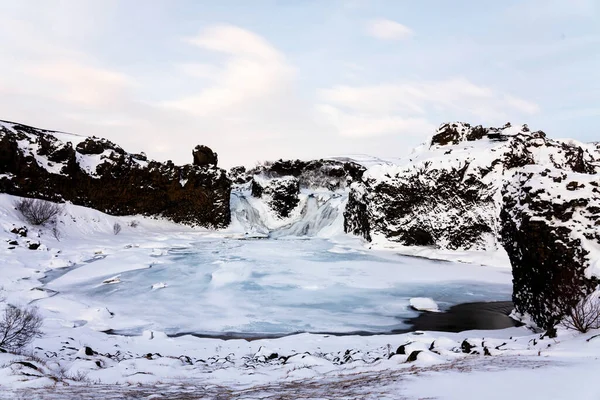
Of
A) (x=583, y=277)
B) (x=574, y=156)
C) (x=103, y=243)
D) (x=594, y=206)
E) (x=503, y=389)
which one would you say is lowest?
(x=103, y=243)

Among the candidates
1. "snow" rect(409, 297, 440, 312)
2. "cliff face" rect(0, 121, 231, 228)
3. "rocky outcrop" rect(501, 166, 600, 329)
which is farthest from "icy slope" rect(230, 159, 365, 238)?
"rocky outcrop" rect(501, 166, 600, 329)

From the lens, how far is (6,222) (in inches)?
736

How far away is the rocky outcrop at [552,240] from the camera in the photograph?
276 inches

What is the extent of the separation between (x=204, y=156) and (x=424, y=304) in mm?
29260

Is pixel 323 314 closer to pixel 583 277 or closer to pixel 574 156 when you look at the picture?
pixel 583 277

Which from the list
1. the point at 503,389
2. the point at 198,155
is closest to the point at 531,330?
the point at 503,389

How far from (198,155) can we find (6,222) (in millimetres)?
18775

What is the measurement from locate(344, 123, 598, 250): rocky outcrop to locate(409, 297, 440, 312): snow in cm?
879

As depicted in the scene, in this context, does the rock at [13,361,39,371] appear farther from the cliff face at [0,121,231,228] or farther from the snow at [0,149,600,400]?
the cliff face at [0,121,231,228]

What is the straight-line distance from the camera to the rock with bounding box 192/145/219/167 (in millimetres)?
35875

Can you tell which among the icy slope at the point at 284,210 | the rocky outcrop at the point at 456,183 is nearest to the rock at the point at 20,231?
the rocky outcrop at the point at 456,183

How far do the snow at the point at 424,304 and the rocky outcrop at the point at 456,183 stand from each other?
346 inches

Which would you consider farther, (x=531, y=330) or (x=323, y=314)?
(x=323, y=314)

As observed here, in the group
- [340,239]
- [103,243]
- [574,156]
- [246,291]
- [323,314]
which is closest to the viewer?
[323,314]
